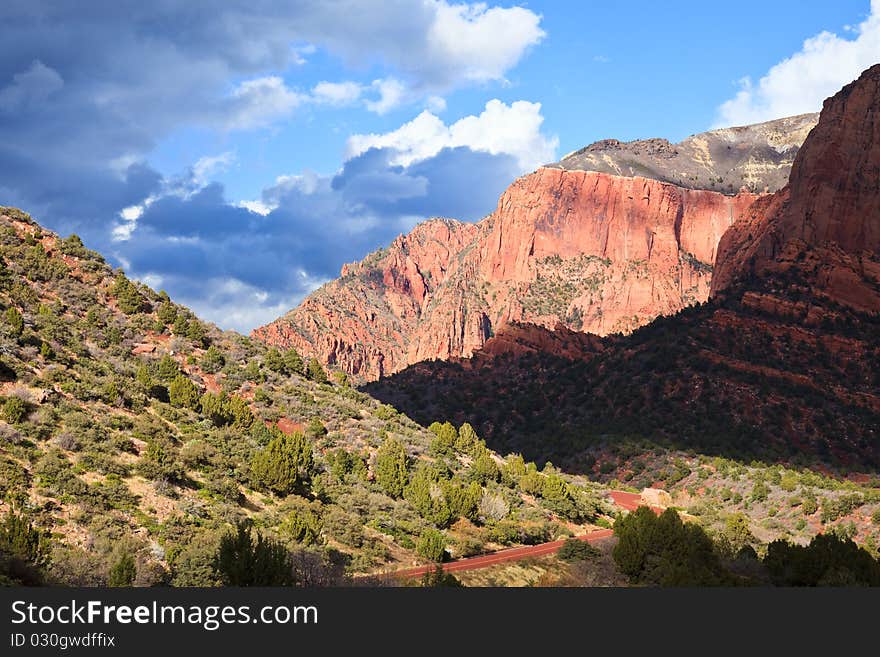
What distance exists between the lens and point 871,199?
382 ft

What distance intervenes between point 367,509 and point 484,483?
49.7 ft

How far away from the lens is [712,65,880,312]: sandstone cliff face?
365 ft

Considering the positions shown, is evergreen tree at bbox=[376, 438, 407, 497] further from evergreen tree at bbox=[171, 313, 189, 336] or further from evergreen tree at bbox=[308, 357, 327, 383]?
evergreen tree at bbox=[171, 313, 189, 336]

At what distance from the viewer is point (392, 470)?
48.8 m

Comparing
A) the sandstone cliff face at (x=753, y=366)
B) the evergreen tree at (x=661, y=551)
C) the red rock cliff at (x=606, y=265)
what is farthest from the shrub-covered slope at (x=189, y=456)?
the red rock cliff at (x=606, y=265)

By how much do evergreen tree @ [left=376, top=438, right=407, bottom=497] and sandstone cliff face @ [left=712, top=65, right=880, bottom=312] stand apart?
267 feet

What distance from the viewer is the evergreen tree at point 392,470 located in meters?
47.7

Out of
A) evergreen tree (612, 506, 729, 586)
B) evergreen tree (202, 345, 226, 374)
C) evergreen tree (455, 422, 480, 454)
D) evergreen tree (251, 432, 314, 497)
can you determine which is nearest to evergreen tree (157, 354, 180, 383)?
evergreen tree (202, 345, 226, 374)

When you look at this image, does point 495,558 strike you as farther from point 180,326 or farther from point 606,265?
point 606,265

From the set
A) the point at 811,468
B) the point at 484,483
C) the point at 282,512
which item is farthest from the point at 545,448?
the point at 282,512

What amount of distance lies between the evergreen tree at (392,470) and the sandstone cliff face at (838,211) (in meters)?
81.3

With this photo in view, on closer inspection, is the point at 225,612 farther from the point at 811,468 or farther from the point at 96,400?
the point at 811,468

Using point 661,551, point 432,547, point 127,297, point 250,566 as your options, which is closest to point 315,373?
point 127,297

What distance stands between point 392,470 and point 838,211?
317 ft
